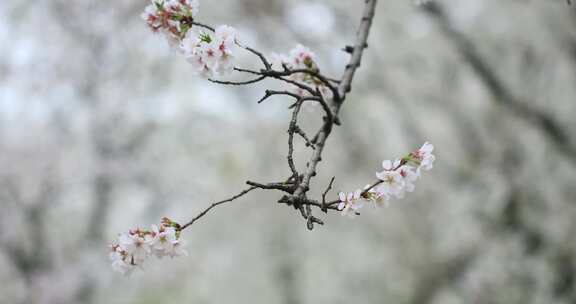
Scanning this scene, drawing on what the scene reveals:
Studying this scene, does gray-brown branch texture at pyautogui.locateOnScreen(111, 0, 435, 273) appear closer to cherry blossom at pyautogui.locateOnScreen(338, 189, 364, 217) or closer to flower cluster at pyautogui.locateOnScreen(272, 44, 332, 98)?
cherry blossom at pyautogui.locateOnScreen(338, 189, 364, 217)

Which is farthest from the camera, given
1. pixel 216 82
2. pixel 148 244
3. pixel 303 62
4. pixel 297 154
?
pixel 297 154

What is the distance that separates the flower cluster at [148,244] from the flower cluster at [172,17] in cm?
44

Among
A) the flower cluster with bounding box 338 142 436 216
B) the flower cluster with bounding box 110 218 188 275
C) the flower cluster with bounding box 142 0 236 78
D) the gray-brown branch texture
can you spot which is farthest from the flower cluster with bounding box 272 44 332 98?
the flower cluster with bounding box 110 218 188 275

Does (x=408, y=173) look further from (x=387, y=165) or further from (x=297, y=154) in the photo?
(x=297, y=154)

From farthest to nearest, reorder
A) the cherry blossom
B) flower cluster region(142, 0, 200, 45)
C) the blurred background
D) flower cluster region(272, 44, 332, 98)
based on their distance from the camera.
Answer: the blurred background → flower cluster region(272, 44, 332, 98) → flower cluster region(142, 0, 200, 45) → the cherry blossom

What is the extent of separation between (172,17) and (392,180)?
2.08 ft

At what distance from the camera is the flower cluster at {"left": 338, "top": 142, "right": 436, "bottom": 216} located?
1.32 metres

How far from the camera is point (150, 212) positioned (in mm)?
9781

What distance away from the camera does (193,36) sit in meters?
1.41

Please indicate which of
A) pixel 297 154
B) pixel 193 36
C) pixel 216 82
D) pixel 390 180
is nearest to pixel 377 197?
pixel 390 180

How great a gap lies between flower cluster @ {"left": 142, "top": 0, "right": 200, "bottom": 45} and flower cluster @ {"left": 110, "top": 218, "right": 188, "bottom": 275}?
1.46 feet

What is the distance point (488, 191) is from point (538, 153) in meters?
0.59

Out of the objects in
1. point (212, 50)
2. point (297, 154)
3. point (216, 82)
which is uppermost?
point (297, 154)

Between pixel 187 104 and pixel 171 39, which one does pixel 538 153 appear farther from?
pixel 187 104
